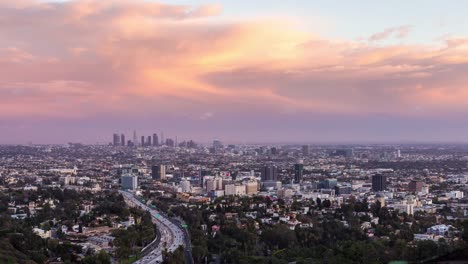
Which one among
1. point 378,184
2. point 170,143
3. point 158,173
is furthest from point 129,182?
point 170,143

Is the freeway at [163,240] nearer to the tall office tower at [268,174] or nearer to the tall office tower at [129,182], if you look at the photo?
the tall office tower at [129,182]

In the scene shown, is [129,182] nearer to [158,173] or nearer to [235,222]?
[158,173]

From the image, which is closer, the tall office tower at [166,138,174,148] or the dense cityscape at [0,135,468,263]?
the dense cityscape at [0,135,468,263]

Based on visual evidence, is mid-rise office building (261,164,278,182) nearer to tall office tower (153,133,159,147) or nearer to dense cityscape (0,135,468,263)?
dense cityscape (0,135,468,263)

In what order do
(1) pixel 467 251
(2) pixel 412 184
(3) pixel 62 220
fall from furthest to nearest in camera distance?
(2) pixel 412 184 → (3) pixel 62 220 → (1) pixel 467 251

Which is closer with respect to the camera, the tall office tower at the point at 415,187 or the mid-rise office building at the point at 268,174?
the tall office tower at the point at 415,187

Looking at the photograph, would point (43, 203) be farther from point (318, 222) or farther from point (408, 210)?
point (408, 210)

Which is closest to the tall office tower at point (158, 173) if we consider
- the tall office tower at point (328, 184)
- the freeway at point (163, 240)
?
the tall office tower at point (328, 184)

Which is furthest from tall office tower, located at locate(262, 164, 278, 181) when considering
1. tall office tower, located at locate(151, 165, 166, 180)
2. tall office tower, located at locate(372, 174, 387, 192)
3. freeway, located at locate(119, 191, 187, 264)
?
freeway, located at locate(119, 191, 187, 264)

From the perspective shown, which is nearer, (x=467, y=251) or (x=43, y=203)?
(x=467, y=251)

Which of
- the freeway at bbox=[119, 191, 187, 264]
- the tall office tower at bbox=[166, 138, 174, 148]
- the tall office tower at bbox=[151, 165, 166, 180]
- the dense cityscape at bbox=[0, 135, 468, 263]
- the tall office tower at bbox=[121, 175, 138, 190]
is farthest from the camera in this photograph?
the tall office tower at bbox=[166, 138, 174, 148]

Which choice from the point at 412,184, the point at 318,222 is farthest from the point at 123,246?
the point at 412,184
